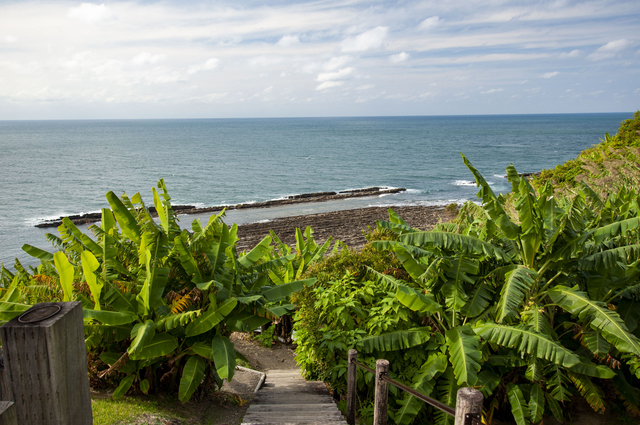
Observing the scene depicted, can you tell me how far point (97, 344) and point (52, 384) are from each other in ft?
14.7

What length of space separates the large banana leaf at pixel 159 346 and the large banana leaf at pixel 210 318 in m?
0.22

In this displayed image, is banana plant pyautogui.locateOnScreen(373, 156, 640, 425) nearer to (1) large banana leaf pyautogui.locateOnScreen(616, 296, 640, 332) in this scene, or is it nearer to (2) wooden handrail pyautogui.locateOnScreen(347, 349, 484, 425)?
(1) large banana leaf pyautogui.locateOnScreen(616, 296, 640, 332)

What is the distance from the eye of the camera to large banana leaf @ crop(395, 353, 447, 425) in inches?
242

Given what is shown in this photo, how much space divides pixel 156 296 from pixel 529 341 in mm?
4861

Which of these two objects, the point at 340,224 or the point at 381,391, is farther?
the point at 340,224

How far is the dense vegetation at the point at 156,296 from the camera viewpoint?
5.37m

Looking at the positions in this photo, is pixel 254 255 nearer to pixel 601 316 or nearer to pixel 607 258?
pixel 601 316

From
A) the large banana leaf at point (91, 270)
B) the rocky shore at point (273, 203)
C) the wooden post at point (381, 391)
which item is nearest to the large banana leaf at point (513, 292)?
the wooden post at point (381, 391)

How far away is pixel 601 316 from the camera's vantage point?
18.1 ft

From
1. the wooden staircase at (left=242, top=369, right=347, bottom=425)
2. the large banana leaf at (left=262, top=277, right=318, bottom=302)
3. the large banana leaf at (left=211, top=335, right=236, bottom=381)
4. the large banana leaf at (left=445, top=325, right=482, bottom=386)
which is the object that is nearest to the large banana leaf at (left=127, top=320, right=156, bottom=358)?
the large banana leaf at (left=211, top=335, right=236, bottom=381)

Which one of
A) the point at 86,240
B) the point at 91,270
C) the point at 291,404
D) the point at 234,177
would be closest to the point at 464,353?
the point at 291,404

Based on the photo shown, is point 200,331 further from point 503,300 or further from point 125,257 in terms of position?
point 503,300

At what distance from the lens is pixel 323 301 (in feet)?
22.6

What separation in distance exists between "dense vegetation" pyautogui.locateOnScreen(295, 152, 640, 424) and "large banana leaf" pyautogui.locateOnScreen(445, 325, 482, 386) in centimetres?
2
